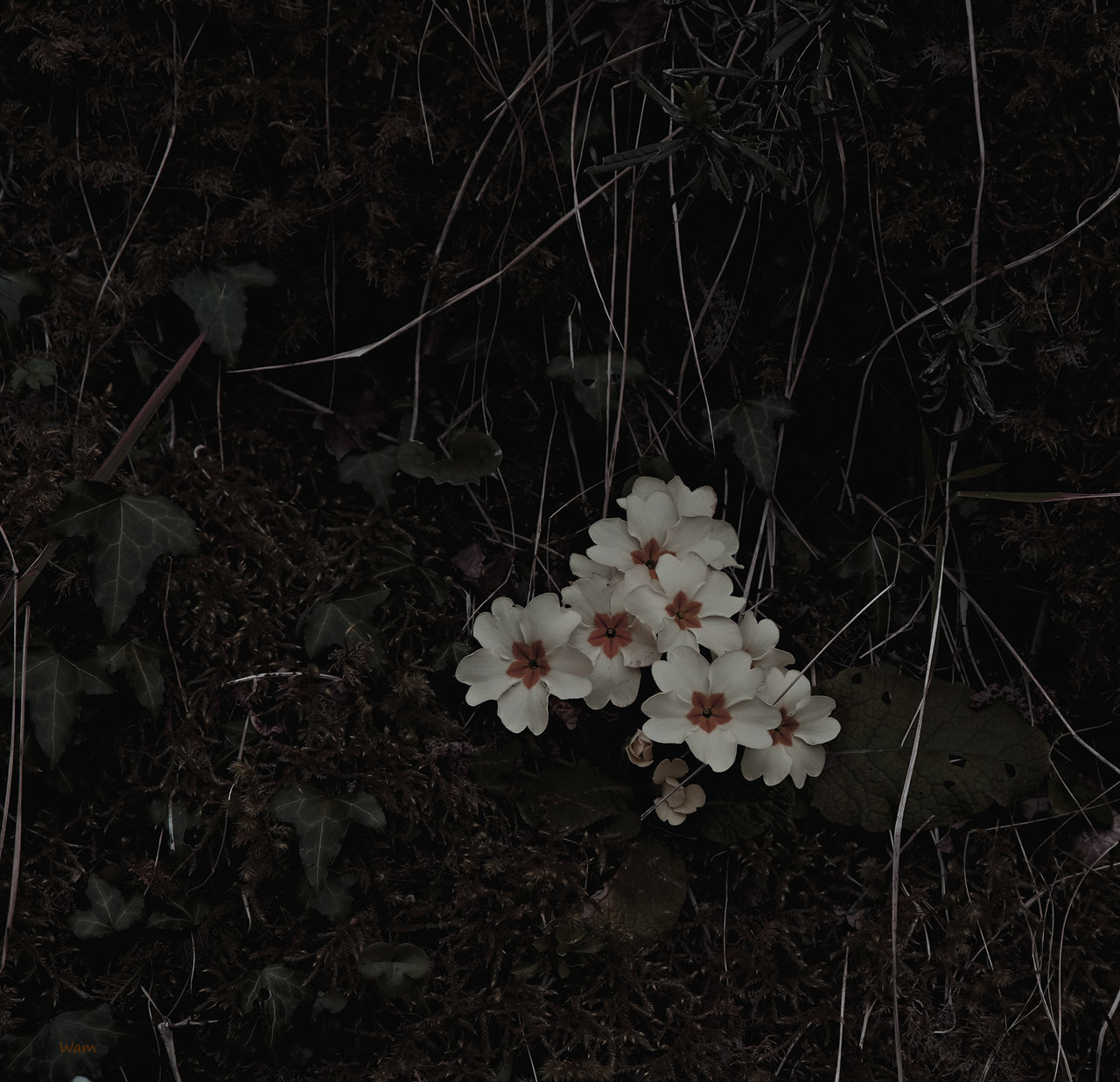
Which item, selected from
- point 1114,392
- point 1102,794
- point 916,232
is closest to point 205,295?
point 916,232

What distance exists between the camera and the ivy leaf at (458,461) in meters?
2.08

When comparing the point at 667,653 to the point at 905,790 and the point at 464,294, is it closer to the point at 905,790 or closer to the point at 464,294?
the point at 905,790

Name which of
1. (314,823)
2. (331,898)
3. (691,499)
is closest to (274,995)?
(331,898)

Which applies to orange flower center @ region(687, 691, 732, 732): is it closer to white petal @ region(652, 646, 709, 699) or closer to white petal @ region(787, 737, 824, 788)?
white petal @ region(652, 646, 709, 699)

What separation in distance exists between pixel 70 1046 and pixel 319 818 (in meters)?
0.65

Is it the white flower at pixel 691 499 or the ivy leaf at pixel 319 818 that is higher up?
the white flower at pixel 691 499

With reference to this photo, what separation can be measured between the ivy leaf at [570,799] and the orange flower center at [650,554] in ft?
1.56

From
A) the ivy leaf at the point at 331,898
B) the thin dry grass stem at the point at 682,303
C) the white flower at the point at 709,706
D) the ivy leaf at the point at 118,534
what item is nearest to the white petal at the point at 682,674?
the white flower at the point at 709,706

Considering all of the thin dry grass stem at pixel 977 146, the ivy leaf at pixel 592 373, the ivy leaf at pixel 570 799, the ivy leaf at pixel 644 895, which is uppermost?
the thin dry grass stem at pixel 977 146

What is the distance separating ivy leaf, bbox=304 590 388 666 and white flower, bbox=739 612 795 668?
31.3 inches

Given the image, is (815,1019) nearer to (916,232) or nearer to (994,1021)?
(994,1021)

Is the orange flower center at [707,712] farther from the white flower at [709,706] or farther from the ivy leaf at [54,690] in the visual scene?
the ivy leaf at [54,690]

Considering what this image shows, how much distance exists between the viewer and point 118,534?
6.30 feet

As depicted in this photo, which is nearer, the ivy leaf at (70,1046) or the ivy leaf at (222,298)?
the ivy leaf at (70,1046)
